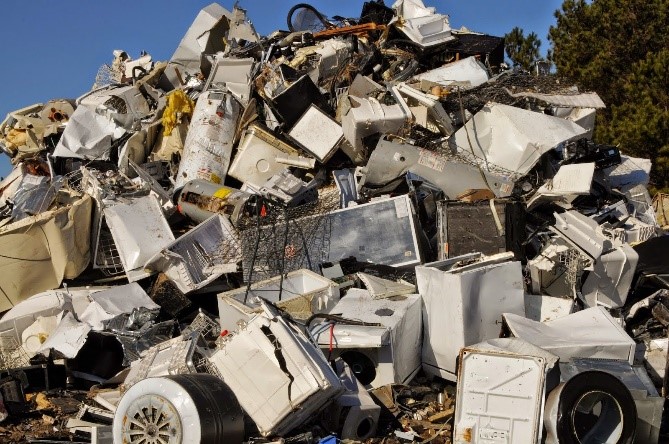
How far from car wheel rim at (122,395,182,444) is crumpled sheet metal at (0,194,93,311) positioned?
4.05 m

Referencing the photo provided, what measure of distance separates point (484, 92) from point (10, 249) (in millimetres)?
5650

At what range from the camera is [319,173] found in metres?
10.0

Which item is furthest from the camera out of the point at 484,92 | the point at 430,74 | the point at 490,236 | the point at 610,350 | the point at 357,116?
the point at 430,74

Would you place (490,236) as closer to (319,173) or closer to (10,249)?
(319,173)

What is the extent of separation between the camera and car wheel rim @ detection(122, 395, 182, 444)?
541cm

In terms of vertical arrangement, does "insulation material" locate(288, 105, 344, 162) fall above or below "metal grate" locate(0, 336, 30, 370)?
above

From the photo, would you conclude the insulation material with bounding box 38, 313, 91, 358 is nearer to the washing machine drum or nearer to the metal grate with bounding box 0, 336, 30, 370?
the metal grate with bounding box 0, 336, 30, 370

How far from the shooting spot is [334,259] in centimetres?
867

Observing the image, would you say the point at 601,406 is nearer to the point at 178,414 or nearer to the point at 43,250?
the point at 178,414

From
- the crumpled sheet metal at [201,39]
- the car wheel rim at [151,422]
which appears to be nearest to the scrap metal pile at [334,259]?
the car wheel rim at [151,422]

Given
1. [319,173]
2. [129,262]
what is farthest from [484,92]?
[129,262]

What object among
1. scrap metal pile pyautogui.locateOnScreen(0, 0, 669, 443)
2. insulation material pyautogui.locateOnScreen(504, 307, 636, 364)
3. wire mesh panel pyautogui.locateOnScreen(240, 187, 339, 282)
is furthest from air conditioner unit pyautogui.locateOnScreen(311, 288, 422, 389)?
wire mesh panel pyautogui.locateOnScreen(240, 187, 339, 282)

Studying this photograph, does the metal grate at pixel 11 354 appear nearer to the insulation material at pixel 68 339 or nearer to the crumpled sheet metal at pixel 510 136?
the insulation material at pixel 68 339

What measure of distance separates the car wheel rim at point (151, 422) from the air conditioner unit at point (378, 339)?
180 centimetres
